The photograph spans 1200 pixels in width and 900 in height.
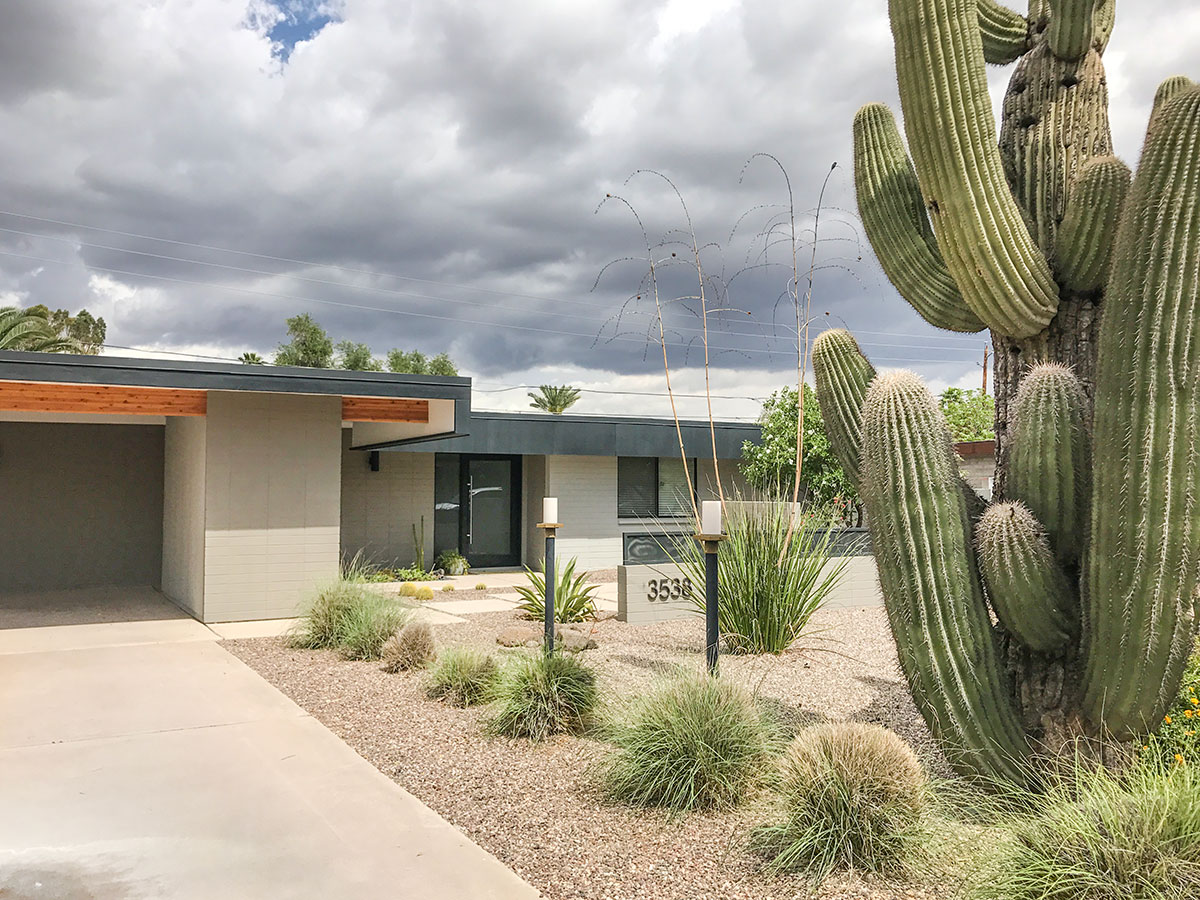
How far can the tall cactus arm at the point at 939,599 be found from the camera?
485cm

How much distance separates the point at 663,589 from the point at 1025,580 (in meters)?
8.10

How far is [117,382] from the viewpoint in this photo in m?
10.2

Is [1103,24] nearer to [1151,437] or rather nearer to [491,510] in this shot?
[1151,437]

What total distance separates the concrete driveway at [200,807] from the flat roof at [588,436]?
9623mm

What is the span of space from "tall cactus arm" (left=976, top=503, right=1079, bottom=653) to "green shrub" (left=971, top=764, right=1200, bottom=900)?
1.02 metres

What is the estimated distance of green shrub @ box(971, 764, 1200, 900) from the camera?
3.37 metres

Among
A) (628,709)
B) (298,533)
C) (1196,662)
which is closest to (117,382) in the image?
(298,533)

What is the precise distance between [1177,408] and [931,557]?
134 centimetres

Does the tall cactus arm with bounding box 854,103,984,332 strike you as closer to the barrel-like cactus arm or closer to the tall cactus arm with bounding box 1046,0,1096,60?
the tall cactus arm with bounding box 1046,0,1096,60

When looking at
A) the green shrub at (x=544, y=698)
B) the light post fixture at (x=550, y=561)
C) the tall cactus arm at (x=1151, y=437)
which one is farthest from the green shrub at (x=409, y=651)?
the tall cactus arm at (x=1151, y=437)

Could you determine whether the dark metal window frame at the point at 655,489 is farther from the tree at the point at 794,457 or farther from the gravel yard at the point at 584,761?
the gravel yard at the point at 584,761

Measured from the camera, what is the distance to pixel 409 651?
29.5 ft

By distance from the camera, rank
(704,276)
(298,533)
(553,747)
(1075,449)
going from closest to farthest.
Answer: (1075,449) < (553,747) < (704,276) < (298,533)

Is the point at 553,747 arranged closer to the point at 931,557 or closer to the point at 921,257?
the point at 931,557
